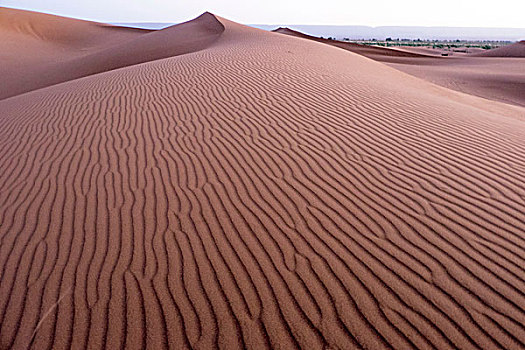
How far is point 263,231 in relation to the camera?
10.7ft

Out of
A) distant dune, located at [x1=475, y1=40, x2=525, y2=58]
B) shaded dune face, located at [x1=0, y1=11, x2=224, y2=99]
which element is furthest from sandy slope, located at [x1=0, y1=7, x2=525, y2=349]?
distant dune, located at [x1=475, y1=40, x2=525, y2=58]

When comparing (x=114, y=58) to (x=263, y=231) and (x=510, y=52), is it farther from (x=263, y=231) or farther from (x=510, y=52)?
(x=510, y=52)

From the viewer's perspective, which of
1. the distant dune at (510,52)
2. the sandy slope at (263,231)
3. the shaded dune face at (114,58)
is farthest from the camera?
the distant dune at (510,52)

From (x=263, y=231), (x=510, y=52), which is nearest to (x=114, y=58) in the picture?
(x=263, y=231)

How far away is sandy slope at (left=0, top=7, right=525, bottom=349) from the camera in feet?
7.96

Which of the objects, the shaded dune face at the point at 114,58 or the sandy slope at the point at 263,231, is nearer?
the sandy slope at the point at 263,231

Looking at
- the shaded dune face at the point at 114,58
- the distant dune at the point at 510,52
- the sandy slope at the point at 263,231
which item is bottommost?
the distant dune at the point at 510,52

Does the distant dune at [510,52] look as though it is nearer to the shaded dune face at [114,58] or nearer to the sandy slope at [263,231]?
the shaded dune face at [114,58]

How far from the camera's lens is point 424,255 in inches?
114

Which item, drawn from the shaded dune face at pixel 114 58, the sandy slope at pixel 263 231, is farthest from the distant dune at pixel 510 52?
the sandy slope at pixel 263 231

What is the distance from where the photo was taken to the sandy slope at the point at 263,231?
2.43 meters

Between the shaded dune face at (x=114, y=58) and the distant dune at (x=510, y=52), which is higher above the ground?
the shaded dune face at (x=114, y=58)

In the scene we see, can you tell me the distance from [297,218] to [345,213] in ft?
1.57

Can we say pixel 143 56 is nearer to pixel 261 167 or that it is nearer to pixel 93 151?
pixel 93 151
